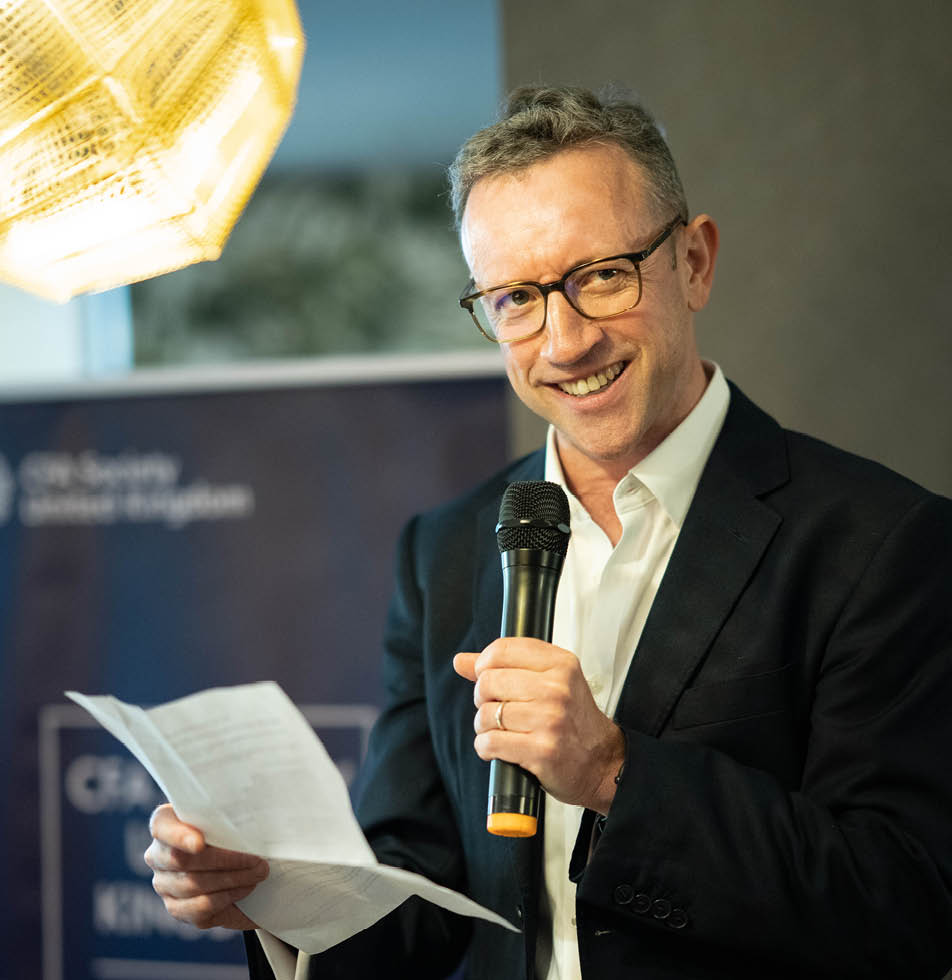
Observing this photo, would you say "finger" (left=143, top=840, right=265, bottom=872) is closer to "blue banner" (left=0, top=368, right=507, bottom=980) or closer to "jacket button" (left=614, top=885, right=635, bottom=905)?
"jacket button" (left=614, top=885, right=635, bottom=905)

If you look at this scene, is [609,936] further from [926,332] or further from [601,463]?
[926,332]

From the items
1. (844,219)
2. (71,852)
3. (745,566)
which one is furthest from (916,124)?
(71,852)

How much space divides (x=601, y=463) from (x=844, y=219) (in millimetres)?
1127

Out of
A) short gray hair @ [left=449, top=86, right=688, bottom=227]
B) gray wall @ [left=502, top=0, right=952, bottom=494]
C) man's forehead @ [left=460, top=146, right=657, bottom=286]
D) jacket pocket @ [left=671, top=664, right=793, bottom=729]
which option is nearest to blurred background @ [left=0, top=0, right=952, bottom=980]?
gray wall @ [left=502, top=0, right=952, bottom=494]

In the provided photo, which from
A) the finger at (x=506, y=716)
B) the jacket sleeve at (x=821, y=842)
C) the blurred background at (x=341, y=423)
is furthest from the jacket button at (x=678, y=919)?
the blurred background at (x=341, y=423)

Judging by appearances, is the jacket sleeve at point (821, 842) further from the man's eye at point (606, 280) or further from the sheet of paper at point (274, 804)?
the man's eye at point (606, 280)

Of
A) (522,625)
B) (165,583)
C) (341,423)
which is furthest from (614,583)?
(165,583)

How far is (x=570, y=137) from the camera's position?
1.54m

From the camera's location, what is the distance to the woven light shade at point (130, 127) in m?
0.88

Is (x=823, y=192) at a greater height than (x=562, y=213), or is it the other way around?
(x=823, y=192)

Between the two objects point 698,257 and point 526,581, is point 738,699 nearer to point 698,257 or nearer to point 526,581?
point 526,581

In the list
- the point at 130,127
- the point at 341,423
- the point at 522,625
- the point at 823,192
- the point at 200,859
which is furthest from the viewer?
the point at 341,423

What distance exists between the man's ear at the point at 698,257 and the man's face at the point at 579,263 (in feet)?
0.17

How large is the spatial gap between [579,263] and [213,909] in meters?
0.98
